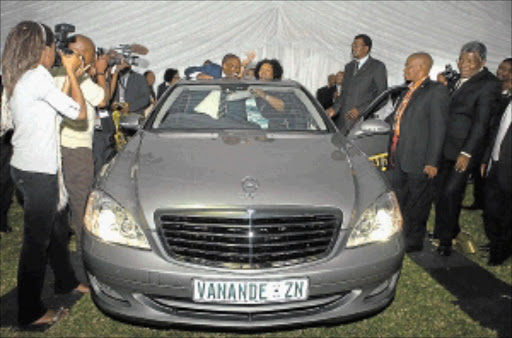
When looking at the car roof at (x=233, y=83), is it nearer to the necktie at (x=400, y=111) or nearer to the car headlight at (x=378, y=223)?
the necktie at (x=400, y=111)

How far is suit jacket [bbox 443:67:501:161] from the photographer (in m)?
4.27

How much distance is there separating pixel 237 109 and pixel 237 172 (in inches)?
52.1

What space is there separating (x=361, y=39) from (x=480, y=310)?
3795 millimetres

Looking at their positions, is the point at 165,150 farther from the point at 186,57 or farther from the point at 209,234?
the point at 186,57

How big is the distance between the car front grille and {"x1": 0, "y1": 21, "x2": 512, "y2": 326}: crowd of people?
68 cm

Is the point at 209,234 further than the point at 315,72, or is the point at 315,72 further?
the point at 315,72

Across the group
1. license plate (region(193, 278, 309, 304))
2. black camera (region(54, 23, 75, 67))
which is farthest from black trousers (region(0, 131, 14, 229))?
license plate (region(193, 278, 309, 304))

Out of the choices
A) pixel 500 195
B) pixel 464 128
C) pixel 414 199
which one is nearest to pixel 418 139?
pixel 464 128

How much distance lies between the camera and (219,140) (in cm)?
359

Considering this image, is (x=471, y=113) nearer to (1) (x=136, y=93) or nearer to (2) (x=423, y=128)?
(2) (x=423, y=128)

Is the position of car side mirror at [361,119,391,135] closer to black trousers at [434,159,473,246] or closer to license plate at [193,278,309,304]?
black trousers at [434,159,473,246]

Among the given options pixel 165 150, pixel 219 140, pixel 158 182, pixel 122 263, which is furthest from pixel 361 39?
pixel 122 263

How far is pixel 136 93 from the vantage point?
6.30 m

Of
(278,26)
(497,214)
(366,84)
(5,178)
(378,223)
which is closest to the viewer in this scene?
(378,223)
